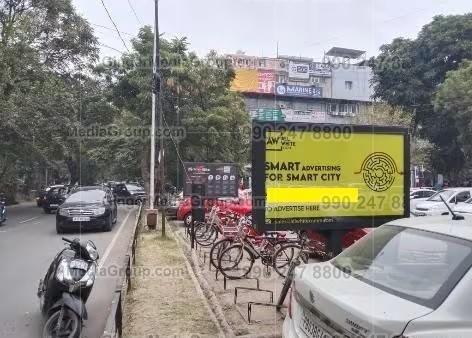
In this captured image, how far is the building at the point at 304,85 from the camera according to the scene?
53.0m

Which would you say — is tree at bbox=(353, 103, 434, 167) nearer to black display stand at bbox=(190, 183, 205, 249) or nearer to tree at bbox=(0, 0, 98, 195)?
tree at bbox=(0, 0, 98, 195)

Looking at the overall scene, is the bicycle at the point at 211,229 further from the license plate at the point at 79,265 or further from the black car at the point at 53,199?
the black car at the point at 53,199

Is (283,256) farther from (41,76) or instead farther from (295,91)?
(295,91)

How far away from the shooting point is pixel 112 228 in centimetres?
1625

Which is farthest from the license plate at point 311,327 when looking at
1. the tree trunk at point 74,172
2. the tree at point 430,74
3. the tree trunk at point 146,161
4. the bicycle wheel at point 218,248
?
the tree trunk at point 74,172

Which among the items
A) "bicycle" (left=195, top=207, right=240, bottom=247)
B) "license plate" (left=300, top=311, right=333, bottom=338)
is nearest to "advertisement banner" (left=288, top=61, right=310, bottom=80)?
"bicycle" (left=195, top=207, right=240, bottom=247)

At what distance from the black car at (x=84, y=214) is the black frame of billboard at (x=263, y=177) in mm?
9992

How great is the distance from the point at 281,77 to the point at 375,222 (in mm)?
49529

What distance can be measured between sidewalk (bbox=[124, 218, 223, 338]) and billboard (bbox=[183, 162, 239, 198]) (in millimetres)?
7910

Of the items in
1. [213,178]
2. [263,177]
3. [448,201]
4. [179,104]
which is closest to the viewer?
[263,177]

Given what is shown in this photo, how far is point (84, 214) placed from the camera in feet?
48.0

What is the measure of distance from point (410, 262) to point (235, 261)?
17.7ft

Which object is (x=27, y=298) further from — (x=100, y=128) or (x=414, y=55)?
(x=414, y=55)

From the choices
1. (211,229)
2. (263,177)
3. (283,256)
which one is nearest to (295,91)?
(211,229)
